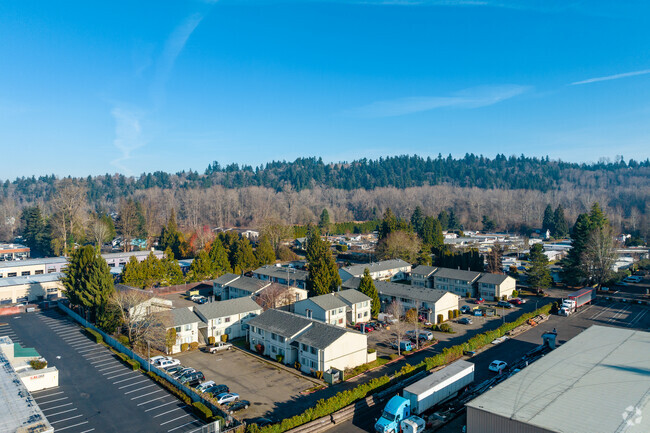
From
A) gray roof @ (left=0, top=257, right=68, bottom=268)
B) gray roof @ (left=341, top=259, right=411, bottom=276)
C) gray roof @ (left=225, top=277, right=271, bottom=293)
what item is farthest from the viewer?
gray roof @ (left=0, top=257, right=68, bottom=268)

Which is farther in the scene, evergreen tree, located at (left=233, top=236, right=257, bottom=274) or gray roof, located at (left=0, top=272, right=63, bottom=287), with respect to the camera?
evergreen tree, located at (left=233, top=236, right=257, bottom=274)

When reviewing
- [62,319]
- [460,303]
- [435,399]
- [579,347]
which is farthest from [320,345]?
[62,319]

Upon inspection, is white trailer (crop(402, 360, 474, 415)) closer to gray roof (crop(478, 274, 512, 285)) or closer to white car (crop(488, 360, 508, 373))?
white car (crop(488, 360, 508, 373))

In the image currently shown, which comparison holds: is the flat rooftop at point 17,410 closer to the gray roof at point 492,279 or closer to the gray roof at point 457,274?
the gray roof at point 457,274

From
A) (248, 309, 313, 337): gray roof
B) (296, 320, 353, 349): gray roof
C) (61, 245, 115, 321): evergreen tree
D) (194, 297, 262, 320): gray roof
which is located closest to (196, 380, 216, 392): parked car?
(248, 309, 313, 337): gray roof

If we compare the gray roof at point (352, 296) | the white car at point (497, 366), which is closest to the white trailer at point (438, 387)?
the white car at point (497, 366)

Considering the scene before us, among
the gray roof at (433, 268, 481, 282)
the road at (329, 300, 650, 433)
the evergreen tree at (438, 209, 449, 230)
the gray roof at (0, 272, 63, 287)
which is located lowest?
the road at (329, 300, 650, 433)

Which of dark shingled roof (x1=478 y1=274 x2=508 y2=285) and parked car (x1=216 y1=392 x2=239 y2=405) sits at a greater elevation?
dark shingled roof (x1=478 y1=274 x2=508 y2=285)

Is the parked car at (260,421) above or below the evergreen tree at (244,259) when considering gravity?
below
